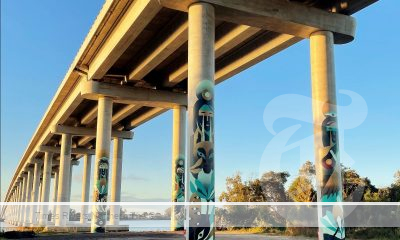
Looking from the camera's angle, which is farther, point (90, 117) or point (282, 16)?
point (90, 117)

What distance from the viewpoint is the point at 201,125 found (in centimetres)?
2156

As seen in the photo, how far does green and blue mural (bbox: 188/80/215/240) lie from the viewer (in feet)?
68.6

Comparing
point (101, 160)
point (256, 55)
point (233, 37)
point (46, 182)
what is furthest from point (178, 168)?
point (46, 182)

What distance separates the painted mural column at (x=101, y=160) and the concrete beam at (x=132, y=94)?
87 centimetres

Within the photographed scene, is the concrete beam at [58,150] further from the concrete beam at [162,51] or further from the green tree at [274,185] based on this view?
the concrete beam at [162,51]

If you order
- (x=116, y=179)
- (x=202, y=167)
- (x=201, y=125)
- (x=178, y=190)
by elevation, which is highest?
(x=201, y=125)

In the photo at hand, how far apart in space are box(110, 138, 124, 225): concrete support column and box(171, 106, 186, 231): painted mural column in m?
10.6

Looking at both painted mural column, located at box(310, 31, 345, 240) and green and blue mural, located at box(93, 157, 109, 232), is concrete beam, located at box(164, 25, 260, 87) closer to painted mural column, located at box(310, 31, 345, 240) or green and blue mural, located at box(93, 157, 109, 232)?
painted mural column, located at box(310, 31, 345, 240)

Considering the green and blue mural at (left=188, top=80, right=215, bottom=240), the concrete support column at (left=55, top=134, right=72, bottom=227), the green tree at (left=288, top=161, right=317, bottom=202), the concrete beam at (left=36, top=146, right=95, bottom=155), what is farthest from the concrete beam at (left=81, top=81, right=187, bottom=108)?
the concrete beam at (left=36, top=146, right=95, bottom=155)

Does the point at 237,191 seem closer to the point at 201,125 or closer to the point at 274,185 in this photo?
the point at 274,185

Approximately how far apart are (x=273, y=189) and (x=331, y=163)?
2931 cm

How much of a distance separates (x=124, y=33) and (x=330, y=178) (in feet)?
54.8

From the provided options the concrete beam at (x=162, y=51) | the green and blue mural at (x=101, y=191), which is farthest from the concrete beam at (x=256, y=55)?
the green and blue mural at (x=101, y=191)

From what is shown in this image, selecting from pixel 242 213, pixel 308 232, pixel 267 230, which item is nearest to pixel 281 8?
pixel 308 232
